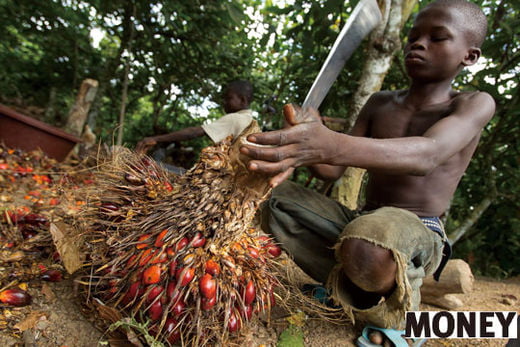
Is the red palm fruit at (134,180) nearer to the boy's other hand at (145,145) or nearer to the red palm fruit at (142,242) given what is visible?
the red palm fruit at (142,242)

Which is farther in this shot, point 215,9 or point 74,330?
point 215,9

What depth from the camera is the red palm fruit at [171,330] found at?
1.06 metres

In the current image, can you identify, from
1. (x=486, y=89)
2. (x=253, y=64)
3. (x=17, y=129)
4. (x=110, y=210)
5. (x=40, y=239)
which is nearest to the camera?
(x=110, y=210)

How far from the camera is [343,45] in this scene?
4.02 feet

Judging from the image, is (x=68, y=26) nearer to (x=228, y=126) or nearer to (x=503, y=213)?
(x=228, y=126)

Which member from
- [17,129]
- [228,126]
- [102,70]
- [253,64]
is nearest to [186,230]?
[228,126]

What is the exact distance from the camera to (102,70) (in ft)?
19.2

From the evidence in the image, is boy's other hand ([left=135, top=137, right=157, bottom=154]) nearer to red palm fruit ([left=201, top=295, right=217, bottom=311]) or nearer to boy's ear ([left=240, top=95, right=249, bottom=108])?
boy's ear ([left=240, top=95, right=249, bottom=108])

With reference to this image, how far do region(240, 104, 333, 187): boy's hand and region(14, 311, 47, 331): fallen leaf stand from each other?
97 cm

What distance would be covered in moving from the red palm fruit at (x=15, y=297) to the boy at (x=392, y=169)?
40.6 inches

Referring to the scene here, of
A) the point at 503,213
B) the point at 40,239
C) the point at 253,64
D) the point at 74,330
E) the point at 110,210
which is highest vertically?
the point at 253,64

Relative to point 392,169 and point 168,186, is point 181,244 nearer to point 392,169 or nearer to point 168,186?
point 168,186

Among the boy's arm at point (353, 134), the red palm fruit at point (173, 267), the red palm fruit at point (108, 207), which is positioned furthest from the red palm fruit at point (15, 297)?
the boy's arm at point (353, 134)

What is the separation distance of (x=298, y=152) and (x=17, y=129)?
3.70m
